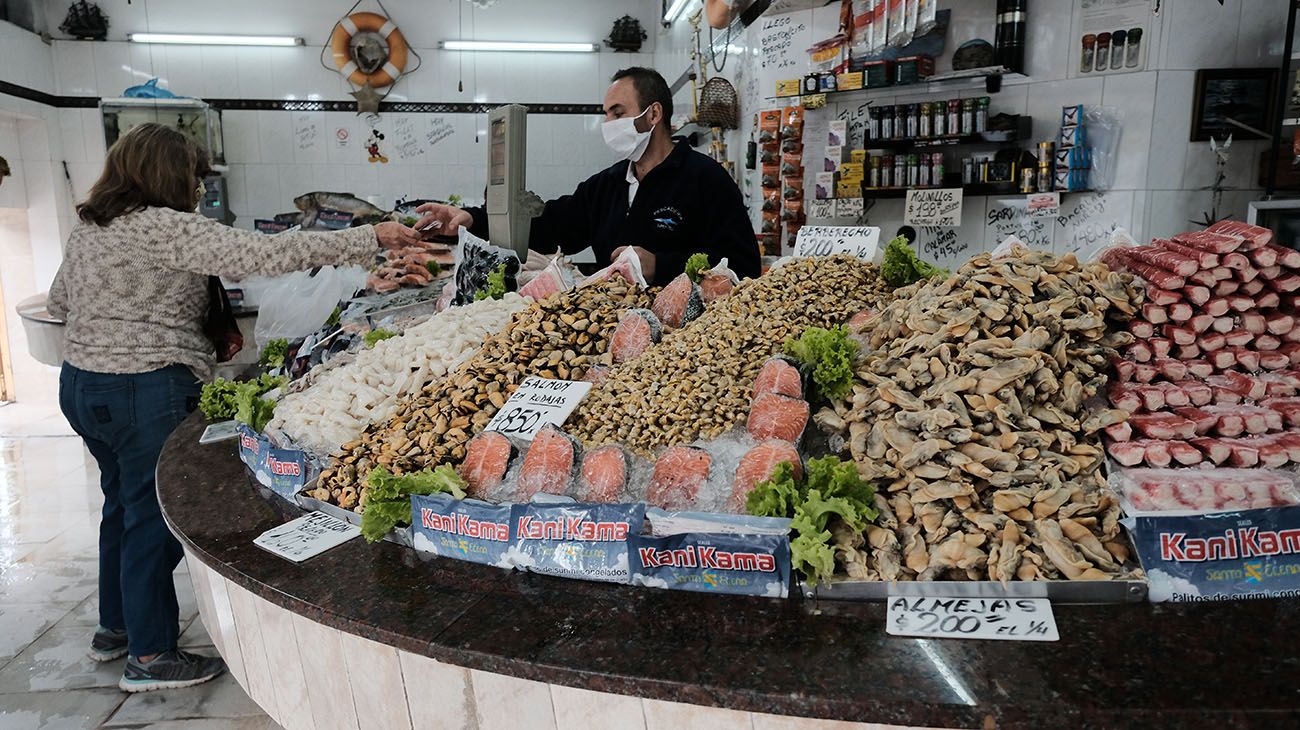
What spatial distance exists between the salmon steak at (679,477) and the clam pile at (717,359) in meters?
0.10

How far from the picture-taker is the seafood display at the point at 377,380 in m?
1.91

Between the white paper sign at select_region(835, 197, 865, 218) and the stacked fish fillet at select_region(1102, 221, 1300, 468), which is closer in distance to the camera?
the stacked fish fillet at select_region(1102, 221, 1300, 468)

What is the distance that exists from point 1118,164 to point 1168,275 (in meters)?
3.49

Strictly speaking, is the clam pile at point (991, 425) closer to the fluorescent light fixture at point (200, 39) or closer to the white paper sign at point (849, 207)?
the white paper sign at point (849, 207)

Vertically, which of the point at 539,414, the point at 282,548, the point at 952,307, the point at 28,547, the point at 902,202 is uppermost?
the point at 902,202

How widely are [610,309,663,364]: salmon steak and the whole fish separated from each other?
6725 millimetres

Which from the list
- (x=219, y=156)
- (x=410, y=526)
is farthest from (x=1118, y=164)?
(x=219, y=156)

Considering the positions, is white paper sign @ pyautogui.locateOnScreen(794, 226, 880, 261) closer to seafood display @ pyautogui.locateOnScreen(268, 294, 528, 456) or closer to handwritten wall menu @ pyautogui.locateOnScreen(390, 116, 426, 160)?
seafood display @ pyautogui.locateOnScreen(268, 294, 528, 456)

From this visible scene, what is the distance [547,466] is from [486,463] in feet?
0.43

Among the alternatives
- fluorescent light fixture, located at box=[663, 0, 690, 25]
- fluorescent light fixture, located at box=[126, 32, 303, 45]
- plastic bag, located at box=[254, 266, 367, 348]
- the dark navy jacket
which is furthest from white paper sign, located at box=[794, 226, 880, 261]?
fluorescent light fixture, located at box=[126, 32, 303, 45]

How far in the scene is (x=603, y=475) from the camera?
1.50 m

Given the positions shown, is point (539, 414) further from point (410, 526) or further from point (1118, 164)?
point (1118, 164)

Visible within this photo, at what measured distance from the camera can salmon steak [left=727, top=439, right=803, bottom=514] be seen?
1.41m

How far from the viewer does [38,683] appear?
2.92 meters
